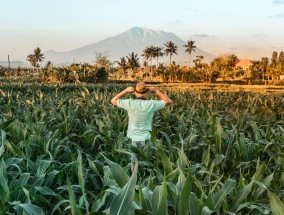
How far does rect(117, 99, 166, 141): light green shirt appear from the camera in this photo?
438 cm

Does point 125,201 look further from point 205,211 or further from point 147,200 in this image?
point 205,211

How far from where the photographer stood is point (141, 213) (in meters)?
2.06

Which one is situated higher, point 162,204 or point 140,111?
point 140,111

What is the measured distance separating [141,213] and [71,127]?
4.34 meters

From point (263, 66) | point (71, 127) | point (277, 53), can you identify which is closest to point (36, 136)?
point (71, 127)

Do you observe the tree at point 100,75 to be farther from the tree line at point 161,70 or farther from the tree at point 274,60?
the tree at point 274,60

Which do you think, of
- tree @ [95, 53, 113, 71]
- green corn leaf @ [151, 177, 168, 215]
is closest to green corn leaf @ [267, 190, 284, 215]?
green corn leaf @ [151, 177, 168, 215]

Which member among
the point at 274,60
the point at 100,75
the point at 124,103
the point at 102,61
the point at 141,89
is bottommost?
the point at 124,103

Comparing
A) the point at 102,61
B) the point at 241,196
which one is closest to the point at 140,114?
the point at 241,196

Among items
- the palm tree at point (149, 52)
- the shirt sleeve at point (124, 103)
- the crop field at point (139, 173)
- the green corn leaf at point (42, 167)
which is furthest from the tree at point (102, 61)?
the green corn leaf at point (42, 167)

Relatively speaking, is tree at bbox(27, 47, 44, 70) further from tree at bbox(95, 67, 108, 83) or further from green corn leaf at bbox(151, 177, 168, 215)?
green corn leaf at bbox(151, 177, 168, 215)

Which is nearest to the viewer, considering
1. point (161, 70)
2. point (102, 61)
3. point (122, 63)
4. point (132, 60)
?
point (161, 70)

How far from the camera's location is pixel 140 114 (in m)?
4.41

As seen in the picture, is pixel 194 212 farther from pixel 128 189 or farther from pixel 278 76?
pixel 278 76
